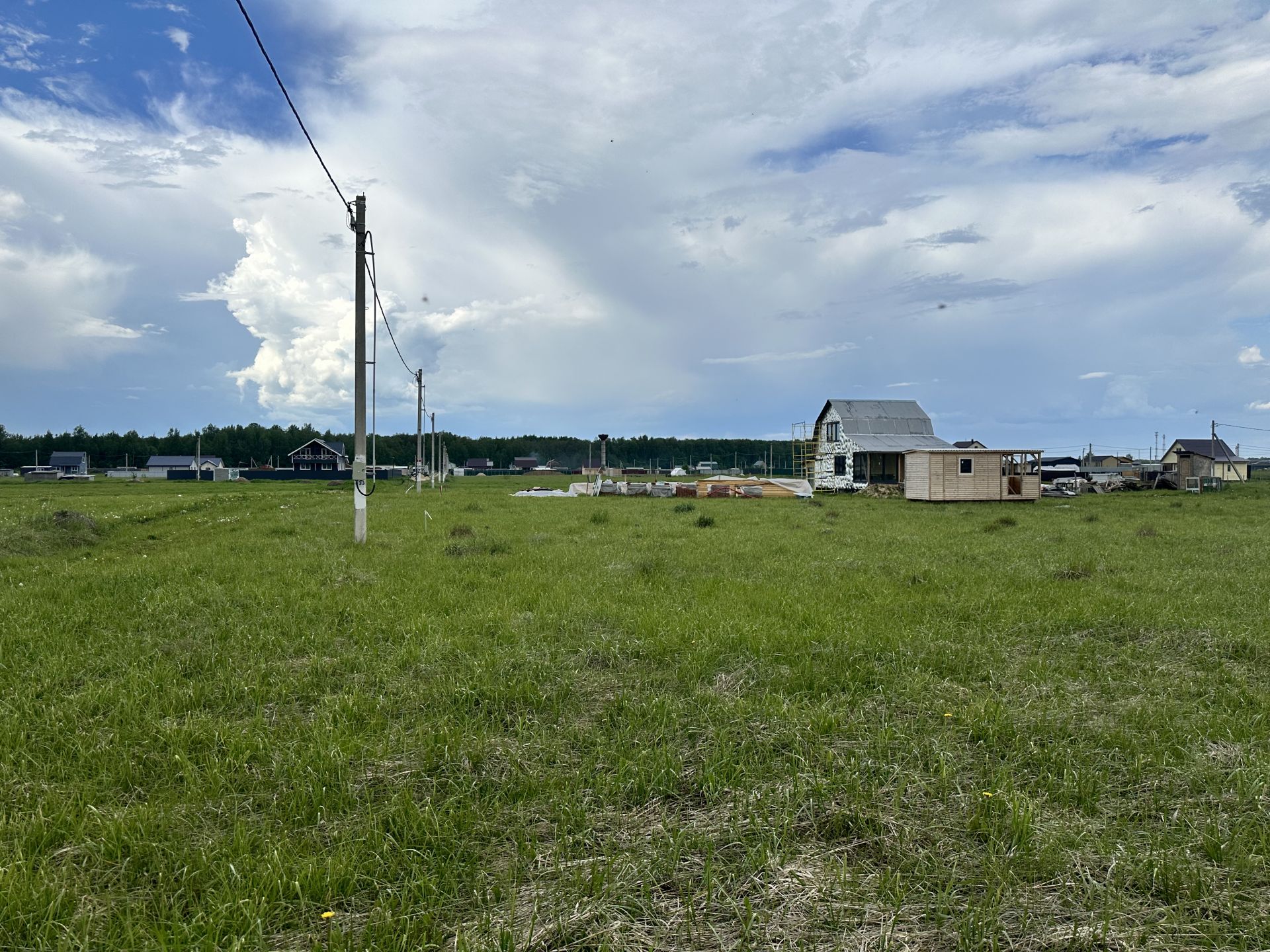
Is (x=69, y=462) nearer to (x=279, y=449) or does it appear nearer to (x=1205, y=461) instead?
(x=279, y=449)

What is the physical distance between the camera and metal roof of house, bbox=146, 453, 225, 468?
12069 cm

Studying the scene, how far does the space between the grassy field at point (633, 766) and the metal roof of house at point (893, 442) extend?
34953mm

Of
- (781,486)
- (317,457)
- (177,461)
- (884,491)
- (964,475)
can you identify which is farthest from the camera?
(177,461)

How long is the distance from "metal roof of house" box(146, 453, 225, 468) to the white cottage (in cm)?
10745

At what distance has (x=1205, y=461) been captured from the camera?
231 ft

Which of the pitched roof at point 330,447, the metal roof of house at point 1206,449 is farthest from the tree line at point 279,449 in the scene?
the metal roof of house at point 1206,449

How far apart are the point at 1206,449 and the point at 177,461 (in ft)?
468

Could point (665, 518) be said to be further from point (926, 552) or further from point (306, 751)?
point (306, 751)

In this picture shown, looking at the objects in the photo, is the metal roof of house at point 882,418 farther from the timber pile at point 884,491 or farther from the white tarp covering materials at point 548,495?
the white tarp covering materials at point 548,495

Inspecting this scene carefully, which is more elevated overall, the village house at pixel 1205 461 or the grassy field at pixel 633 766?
the village house at pixel 1205 461

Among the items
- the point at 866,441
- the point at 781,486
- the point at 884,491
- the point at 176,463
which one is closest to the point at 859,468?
the point at 866,441

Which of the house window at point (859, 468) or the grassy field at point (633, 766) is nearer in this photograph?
the grassy field at point (633, 766)

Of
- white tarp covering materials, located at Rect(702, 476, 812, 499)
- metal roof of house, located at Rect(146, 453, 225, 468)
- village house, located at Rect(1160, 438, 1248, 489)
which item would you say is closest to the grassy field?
white tarp covering materials, located at Rect(702, 476, 812, 499)

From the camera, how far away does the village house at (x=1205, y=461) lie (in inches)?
2724
